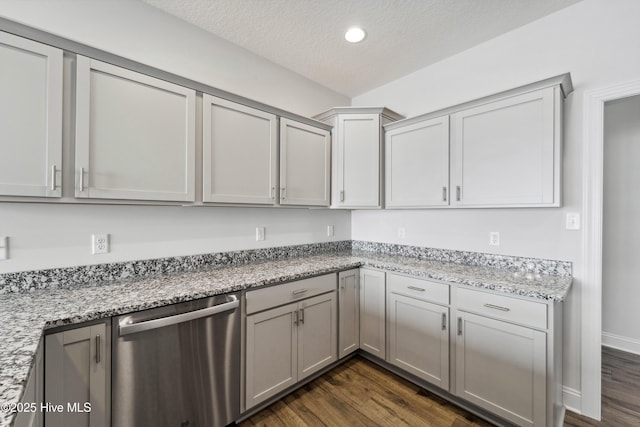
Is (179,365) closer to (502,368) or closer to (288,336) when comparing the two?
(288,336)

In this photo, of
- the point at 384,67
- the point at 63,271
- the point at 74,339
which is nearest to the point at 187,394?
the point at 74,339

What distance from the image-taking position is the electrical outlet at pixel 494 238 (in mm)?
2252

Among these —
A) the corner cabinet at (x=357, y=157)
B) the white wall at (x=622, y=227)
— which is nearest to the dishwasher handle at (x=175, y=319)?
the corner cabinet at (x=357, y=157)

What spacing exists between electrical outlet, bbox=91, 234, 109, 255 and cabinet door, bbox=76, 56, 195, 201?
375mm

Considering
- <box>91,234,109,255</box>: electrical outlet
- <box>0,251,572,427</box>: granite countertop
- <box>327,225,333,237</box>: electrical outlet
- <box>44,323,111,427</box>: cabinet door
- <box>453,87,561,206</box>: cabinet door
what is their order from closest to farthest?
<box>0,251,572,427</box>: granite countertop → <box>44,323,111,427</box>: cabinet door → <box>91,234,109,255</box>: electrical outlet → <box>453,87,561,206</box>: cabinet door → <box>327,225,333,237</box>: electrical outlet

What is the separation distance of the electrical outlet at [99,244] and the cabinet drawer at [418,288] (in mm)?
2026

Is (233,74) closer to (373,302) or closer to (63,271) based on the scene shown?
(63,271)

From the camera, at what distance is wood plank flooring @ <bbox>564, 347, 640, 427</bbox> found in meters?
1.81

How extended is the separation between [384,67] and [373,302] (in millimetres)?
2261

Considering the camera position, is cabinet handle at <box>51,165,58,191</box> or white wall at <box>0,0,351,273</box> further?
white wall at <box>0,0,351,273</box>

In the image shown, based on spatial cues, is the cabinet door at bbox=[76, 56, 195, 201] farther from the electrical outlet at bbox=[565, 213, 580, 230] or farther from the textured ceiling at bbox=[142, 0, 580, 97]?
the electrical outlet at bbox=[565, 213, 580, 230]

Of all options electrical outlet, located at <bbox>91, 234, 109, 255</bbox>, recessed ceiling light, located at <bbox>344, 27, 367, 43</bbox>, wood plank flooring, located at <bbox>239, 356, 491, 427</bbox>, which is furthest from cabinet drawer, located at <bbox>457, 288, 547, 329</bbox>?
electrical outlet, located at <bbox>91, 234, 109, 255</bbox>

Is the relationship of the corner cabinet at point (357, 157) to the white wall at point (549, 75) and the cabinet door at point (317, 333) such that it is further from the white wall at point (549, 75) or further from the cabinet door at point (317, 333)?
the cabinet door at point (317, 333)

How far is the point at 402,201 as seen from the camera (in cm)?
256
